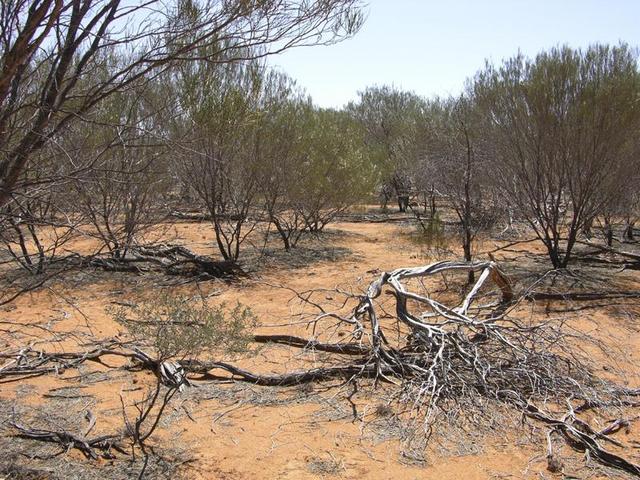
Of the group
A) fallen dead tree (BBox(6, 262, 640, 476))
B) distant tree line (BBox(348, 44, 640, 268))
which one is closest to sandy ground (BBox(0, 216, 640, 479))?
fallen dead tree (BBox(6, 262, 640, 476))

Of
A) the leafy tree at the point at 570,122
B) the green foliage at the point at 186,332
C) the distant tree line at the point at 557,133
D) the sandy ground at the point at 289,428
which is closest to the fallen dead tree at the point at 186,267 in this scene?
the sandy ground at the point at 289,428

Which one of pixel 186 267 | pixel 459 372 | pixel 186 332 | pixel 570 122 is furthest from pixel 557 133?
pixel 186 332

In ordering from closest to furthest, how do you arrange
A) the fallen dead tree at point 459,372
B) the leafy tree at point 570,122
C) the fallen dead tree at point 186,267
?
the fallen dead tree at point 459,372, the leafy tree at point 570,122, the fallen dead tree at point 186,267

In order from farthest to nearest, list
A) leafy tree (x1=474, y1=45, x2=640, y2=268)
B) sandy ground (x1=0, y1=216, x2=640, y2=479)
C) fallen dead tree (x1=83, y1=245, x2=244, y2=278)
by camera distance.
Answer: fallen dead tree (x1=83, y1=245, x2=244, y2=278), leafy tree (x1=474, y1=45, x2=640, y2=268), sandy ground (x1=0, y1=216, x2=640, y2=479)

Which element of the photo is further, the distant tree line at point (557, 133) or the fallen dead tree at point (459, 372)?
the distant tree line at point (557, 133)

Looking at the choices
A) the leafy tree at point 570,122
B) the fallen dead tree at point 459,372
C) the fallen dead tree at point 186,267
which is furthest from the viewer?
the fallen dead tree at point 186,267

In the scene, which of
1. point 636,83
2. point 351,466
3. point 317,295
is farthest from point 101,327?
point 636,83

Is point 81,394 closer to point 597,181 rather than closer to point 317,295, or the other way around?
point 317,295

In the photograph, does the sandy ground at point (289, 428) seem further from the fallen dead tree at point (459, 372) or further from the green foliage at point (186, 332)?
the green foliage at point (186, 332)

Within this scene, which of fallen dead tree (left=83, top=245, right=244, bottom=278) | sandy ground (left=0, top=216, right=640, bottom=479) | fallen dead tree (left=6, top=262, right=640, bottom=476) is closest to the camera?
sandy ground (left=0, top=216, right=640, bottom=479)

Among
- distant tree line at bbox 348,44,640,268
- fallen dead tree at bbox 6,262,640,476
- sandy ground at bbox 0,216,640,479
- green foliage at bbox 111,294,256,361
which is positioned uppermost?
distant tree line at bbox 348,44,640,268

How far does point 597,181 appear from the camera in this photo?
370 inches

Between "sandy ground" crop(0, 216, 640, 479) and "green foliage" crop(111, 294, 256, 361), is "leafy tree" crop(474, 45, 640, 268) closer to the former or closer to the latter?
"sandy ground" crop(0, 216, 640, 479)

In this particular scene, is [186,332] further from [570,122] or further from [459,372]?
[570,122]
